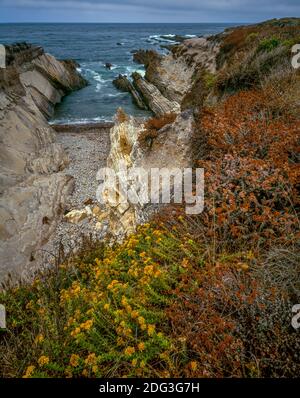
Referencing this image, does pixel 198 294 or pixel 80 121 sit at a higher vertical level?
pixel 80 121

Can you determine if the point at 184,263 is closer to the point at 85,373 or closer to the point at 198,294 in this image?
the point at 198,294

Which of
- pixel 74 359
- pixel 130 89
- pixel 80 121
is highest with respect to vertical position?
pixel 130 89

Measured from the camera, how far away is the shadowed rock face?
10.3 metres

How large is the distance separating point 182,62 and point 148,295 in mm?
33324

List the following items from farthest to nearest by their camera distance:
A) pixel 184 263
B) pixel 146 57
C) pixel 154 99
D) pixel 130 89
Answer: pixel 146 57 → pixel 130 89 → pixel 154 99 → pixel 184 263

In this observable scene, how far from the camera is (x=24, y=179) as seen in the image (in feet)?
41.6

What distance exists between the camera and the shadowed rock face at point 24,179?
10.3 meters

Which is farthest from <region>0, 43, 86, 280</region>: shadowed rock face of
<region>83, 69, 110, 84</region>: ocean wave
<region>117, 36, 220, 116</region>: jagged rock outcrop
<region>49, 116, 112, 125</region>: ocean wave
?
<region>83, 69, 110, 84</region>: ocean wave

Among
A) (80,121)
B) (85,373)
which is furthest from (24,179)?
(80,121)

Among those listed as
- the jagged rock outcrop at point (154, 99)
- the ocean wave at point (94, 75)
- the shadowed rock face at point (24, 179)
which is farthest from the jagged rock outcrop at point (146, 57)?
the shadowed rock face at point (24, 179)

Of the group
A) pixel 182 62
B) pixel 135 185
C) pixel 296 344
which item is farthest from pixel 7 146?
pixel 182 62

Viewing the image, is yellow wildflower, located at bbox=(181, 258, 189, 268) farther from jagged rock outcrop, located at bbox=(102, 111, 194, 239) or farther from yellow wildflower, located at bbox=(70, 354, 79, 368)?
jagged rock outcrop, located at bbox=(102, 111, 194, 239)

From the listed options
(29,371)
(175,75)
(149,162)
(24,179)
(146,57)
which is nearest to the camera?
(29,371)

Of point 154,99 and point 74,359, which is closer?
point 74,359
